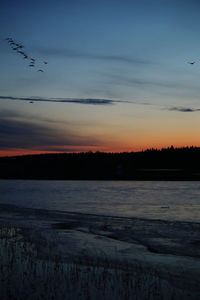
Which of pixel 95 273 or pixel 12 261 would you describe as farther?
pixel 12 261

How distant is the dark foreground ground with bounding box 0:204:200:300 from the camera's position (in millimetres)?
13347

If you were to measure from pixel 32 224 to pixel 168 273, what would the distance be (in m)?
15.8

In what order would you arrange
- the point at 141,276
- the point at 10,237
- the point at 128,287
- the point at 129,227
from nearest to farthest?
the point at 128,287 < the point at 141,276 < the point at 10,237 < the point at 129,227

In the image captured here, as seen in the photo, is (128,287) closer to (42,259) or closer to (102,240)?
(42,259)

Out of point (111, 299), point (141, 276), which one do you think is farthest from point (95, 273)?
point (111, 299)

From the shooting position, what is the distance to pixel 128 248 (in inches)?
744

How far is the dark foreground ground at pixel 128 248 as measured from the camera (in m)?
13.3

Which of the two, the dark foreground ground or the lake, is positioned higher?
the lake

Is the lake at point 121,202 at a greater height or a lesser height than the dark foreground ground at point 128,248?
greater

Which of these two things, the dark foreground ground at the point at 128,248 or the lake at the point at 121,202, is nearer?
the dark foreground ground at the point at 128,248

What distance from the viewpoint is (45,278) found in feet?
41.9

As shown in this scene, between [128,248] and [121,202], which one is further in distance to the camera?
[121,202]

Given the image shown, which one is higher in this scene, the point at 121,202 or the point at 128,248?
the point at 121,202

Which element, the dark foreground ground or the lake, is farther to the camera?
the lake
